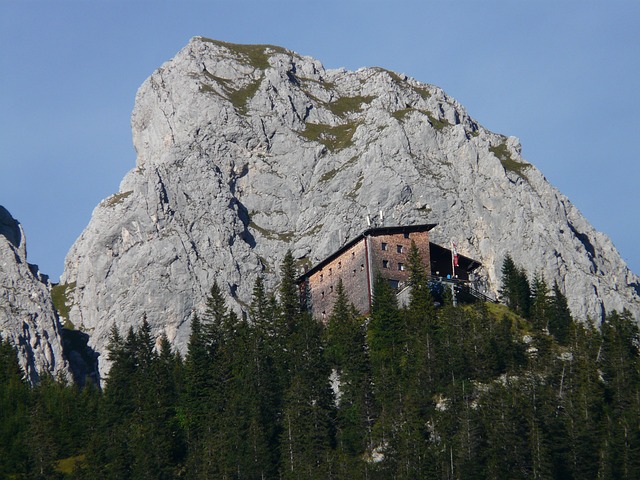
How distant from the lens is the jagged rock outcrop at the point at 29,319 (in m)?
176

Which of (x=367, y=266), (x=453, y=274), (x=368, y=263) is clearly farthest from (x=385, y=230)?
(x=453, y=274)

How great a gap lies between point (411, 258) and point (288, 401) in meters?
23.1

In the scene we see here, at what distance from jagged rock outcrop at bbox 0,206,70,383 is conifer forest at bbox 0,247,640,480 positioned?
2305 inches

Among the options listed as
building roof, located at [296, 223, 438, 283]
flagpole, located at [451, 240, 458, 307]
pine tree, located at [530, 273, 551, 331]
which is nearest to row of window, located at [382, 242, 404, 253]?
building roof, located at [296, 223, 438, 283]

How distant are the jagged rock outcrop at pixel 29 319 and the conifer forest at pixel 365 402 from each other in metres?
58.5

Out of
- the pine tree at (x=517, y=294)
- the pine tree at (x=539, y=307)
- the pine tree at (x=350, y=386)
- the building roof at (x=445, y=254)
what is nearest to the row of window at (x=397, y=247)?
the building roof at (x=445, y=254)

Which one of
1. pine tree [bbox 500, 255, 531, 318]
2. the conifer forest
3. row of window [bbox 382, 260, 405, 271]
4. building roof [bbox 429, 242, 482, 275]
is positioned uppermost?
building roof [bbox 429, 242, 482, 275]

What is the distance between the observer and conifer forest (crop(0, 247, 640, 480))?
85.9 metres

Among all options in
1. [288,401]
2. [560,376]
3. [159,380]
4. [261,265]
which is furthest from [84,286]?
[560,376]

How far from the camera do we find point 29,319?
182 m

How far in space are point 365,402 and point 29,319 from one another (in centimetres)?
10128

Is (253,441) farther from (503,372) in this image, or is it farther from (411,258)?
(411,258)

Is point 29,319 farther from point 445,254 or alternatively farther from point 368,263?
point 368,263

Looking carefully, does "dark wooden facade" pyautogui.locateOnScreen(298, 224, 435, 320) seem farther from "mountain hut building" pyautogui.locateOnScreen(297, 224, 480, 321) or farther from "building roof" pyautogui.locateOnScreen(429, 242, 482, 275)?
"building roof" pyautogui.locateOnScreen(429, 242, 482, 275)
